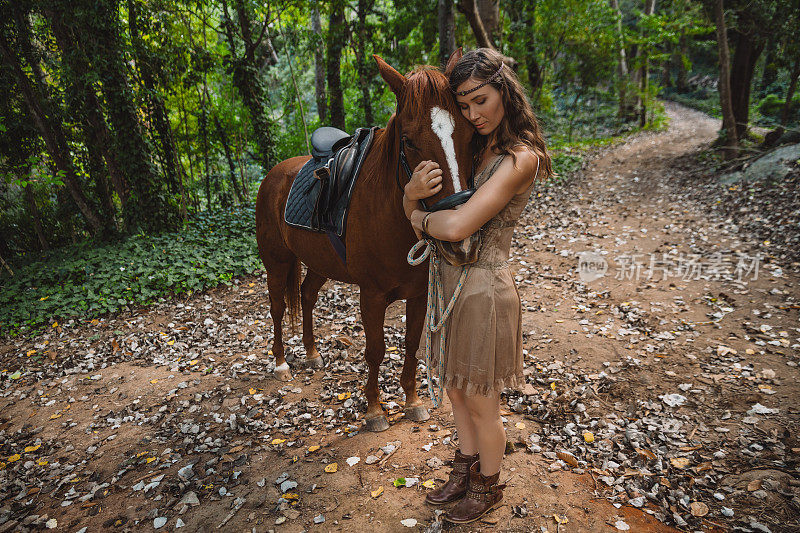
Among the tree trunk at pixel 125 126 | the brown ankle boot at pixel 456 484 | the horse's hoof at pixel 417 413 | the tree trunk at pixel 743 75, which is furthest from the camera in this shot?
the tree trunk at pixel 743 75

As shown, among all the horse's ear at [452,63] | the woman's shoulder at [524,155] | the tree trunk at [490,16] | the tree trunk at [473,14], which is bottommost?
the woman's shoulder at [524,155]

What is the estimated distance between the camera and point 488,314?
2.03 metres

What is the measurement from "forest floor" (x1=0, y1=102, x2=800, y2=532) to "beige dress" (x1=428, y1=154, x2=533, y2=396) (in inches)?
41.6

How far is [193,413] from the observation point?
154 inches

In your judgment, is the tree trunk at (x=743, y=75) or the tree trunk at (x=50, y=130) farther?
the tree trunk at (x=743, y=75)

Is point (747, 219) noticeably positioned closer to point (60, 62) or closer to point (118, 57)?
point (118, 57)

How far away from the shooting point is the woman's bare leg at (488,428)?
2.19 meters

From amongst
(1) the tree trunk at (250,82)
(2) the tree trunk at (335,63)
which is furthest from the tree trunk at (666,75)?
(1) the tree trunk at (250,82)

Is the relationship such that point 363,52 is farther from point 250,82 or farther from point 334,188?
point 334,188

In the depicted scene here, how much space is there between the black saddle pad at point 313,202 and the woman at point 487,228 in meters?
1.04

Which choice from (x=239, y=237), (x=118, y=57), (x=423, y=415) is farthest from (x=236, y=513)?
(x=118, y=57)

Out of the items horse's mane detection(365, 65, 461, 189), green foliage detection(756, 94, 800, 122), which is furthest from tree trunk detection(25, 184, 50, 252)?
green foliage detection(756, 94, 800, 122)

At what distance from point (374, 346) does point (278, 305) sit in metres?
1.66

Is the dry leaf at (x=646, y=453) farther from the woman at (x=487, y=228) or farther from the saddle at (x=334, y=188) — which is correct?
the saddle at (x=334, y=188)
